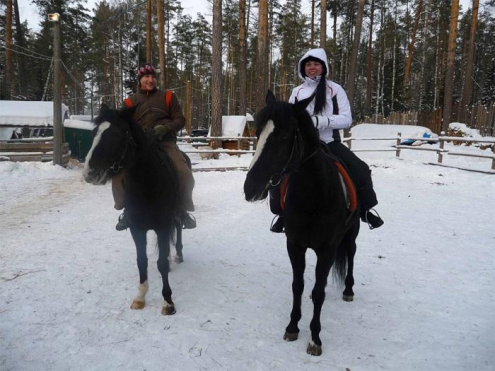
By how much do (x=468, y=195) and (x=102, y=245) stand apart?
9.33 m

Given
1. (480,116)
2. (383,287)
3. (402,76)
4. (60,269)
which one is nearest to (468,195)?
(383,287)

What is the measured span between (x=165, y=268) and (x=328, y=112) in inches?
93.4

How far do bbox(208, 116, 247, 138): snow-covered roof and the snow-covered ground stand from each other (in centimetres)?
988

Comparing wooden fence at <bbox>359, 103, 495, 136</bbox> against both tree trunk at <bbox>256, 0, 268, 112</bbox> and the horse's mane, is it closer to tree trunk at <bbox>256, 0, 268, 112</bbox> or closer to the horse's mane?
tree trunk at <bbox>256, 0, 268, 112</bbox>

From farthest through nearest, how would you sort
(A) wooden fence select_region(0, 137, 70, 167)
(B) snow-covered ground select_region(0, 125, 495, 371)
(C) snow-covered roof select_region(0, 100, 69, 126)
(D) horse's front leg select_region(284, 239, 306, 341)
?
(C) snow-covered roof select_region(0, 100, 69, 126)
(A) wooden fence select_region(0, 137, 70, 167)
(D) horse's front leg select_region(284, 239, 306, 341)
(B) snow-covered ground select_region(0, 125, 495, 371)

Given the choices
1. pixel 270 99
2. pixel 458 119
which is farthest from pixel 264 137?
pixel 458 119

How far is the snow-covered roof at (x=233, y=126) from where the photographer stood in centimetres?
1672

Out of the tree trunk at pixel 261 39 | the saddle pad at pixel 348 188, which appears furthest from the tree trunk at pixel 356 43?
the saddle pad at pixel 348 188

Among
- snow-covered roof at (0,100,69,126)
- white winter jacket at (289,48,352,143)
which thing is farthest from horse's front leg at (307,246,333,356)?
snow-covered roof at (0,100,69,126)

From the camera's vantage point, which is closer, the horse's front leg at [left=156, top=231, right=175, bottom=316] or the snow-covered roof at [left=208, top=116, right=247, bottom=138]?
the horse's front leg at [left=156, top=231, right=175, bottom=316]

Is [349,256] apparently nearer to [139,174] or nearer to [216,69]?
[139,174]

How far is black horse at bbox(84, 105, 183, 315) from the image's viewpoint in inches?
114

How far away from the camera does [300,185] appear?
269cm

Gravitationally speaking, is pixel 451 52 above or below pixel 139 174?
above
